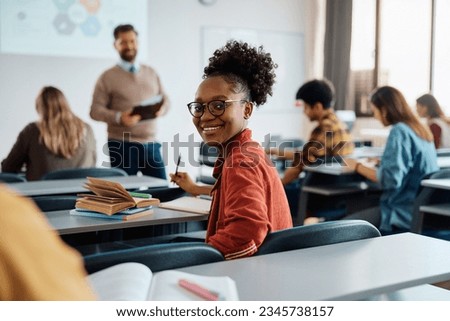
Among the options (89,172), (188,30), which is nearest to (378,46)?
(188,30)

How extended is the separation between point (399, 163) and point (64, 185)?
184 centimetres

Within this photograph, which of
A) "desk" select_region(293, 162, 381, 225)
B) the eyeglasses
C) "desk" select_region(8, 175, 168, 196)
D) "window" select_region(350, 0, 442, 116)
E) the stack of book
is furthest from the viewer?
"window" select_region(350, 0, 442, 116)

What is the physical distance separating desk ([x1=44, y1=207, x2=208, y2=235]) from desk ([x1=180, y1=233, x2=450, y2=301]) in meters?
0.83

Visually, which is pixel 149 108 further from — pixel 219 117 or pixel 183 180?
pixel 219 117

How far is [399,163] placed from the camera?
3377 mm

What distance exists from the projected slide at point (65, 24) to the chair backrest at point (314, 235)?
4806 mm

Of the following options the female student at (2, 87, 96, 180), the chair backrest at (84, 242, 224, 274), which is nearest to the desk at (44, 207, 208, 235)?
the chair backrest at (84, 242, 224, 274)

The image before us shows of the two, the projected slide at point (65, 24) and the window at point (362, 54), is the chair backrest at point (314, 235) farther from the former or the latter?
the window at point (362, 54)

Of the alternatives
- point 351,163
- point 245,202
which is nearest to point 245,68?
point 245,202

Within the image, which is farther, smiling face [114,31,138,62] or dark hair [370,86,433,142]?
smiling face [114,31,138,62]

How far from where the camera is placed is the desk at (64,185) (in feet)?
9.59

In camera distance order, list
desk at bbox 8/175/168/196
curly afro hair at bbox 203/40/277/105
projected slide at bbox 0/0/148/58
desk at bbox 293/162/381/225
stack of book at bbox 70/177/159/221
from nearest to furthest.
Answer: curly afro hair at bbox 203/40/277/105
stack of book at bbox 70/177/159/221
desk at bbox 8/175/168/196
desk at bbox 293/162/381/225
projected slide at bbox 0/0/148/58

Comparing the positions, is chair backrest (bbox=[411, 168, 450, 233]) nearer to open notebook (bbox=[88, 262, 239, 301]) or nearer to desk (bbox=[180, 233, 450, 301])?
desk (bbox=[180, 233, 450, 301])

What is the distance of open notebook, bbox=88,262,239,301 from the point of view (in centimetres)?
105
